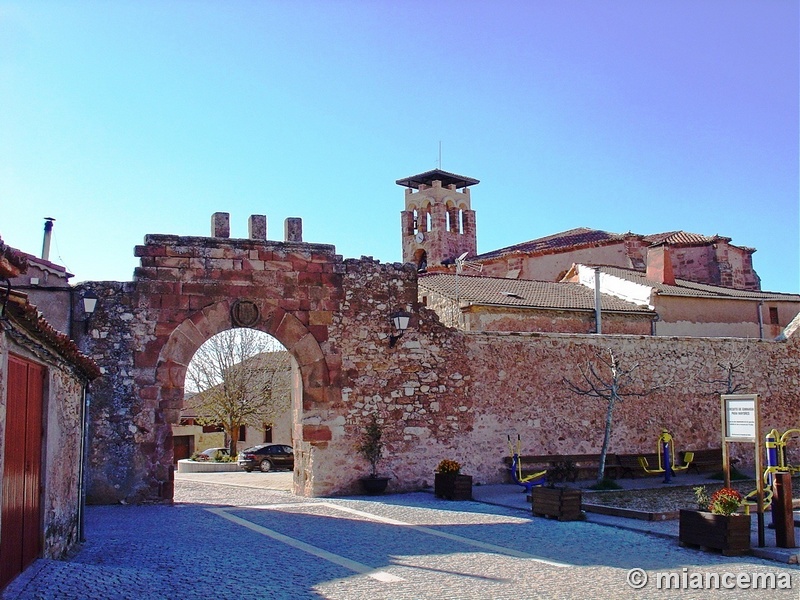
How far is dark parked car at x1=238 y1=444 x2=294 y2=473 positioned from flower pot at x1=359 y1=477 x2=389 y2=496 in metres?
13.3

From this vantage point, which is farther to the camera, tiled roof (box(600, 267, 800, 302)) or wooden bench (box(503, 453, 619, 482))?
tiled roof (box(600, 267, 800, 302))

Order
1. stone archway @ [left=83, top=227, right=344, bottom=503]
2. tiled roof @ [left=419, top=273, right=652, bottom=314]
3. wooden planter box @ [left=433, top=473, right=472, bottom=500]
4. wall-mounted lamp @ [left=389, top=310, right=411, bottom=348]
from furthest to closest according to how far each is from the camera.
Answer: tiled roof @ [left=419, top=273, right=652, bottom=314] → wall-mounted lamp @ [left=389, top=310, right=411, bottom=348] → wooden planter box @ [left=433, top=473, right=472, bottom=500] → stone archway @ [left=83, top=227, right=344, bottom=503]

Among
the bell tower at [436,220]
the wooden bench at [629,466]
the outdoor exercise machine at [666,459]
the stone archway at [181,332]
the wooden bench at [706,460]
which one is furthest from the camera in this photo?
the bell tower at [436,220]

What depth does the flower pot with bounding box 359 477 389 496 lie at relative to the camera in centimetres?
1596

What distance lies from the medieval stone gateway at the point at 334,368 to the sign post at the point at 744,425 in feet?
23.7

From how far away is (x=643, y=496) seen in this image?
48.7ft

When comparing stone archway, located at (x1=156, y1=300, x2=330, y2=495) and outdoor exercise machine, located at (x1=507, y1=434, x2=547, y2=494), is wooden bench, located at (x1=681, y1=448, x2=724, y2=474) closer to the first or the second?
outdoor exercise machine, located at (x1=507, y1=434, x2=547, y2=494)

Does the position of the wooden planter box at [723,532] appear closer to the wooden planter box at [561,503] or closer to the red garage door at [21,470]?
the wooden planter box at [561,503]

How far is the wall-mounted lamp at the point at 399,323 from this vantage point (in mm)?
16484

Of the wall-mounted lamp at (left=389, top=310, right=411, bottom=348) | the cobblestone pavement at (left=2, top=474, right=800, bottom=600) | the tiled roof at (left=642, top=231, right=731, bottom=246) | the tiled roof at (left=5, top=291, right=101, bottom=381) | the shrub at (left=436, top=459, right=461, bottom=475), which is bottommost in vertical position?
the cobblestone pavement at (left=2, top=474, right=800, bottom=600)

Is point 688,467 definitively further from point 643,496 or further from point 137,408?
point 137,408

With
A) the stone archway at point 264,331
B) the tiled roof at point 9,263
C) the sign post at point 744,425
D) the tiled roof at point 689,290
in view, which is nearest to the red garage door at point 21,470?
the tiled roof at point 9,263

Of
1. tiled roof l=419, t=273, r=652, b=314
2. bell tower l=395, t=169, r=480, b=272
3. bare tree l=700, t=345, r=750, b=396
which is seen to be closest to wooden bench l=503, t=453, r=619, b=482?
bare tree l=700, t=345, r=750, b=396

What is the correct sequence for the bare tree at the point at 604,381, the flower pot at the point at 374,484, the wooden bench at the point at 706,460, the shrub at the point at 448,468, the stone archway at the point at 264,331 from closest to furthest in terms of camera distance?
the stone archway at the point at 264,331, the shrub at the point at 448,468, the flower pot at the point at 374,484, the bare tree at the point at 604,381, the wooden bench at the point at 706,460
